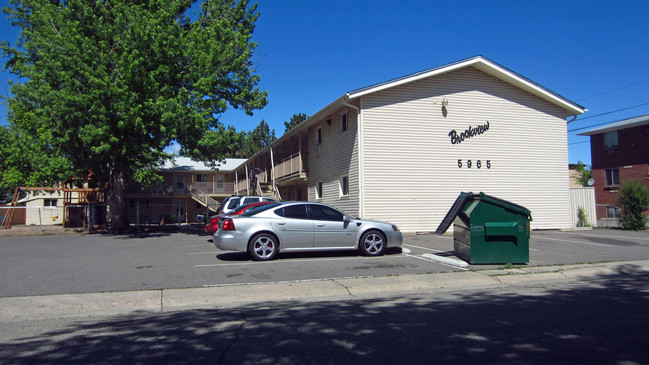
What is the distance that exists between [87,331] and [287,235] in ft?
18.5

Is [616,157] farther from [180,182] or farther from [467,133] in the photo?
[180,182]

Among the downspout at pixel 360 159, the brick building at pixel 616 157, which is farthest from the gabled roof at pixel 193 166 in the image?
the brick building at pixel 616 157

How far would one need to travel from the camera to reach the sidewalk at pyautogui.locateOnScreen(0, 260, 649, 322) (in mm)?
6906

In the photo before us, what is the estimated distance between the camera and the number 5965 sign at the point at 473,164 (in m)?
19.0

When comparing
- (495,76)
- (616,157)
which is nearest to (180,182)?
(495,76)

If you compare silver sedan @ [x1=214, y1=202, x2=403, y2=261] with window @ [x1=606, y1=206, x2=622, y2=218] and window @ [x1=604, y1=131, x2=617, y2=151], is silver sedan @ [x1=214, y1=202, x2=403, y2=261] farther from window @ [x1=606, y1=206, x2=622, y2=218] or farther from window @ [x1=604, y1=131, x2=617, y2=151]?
window @ [x1=604, y1=131, x2=617, y2=151]

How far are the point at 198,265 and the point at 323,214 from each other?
10.7 ft

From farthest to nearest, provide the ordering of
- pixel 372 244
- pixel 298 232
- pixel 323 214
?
pixel 372 244 < pixel 323 214 < pixel 298 232

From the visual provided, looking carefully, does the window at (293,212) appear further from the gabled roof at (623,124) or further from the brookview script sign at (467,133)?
the gabled roof at (623,124)

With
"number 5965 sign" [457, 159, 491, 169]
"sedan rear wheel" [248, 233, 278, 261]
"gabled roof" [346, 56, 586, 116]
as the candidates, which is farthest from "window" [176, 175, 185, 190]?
"sedan rear wheel" [248, 233, 278, 261]

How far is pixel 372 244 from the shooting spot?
11.4m

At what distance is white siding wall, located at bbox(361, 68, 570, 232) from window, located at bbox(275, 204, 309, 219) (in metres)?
6.83

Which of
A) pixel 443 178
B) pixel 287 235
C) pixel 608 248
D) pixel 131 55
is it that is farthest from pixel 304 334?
pixel 131 55

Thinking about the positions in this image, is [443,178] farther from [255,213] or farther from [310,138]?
[255,213]
